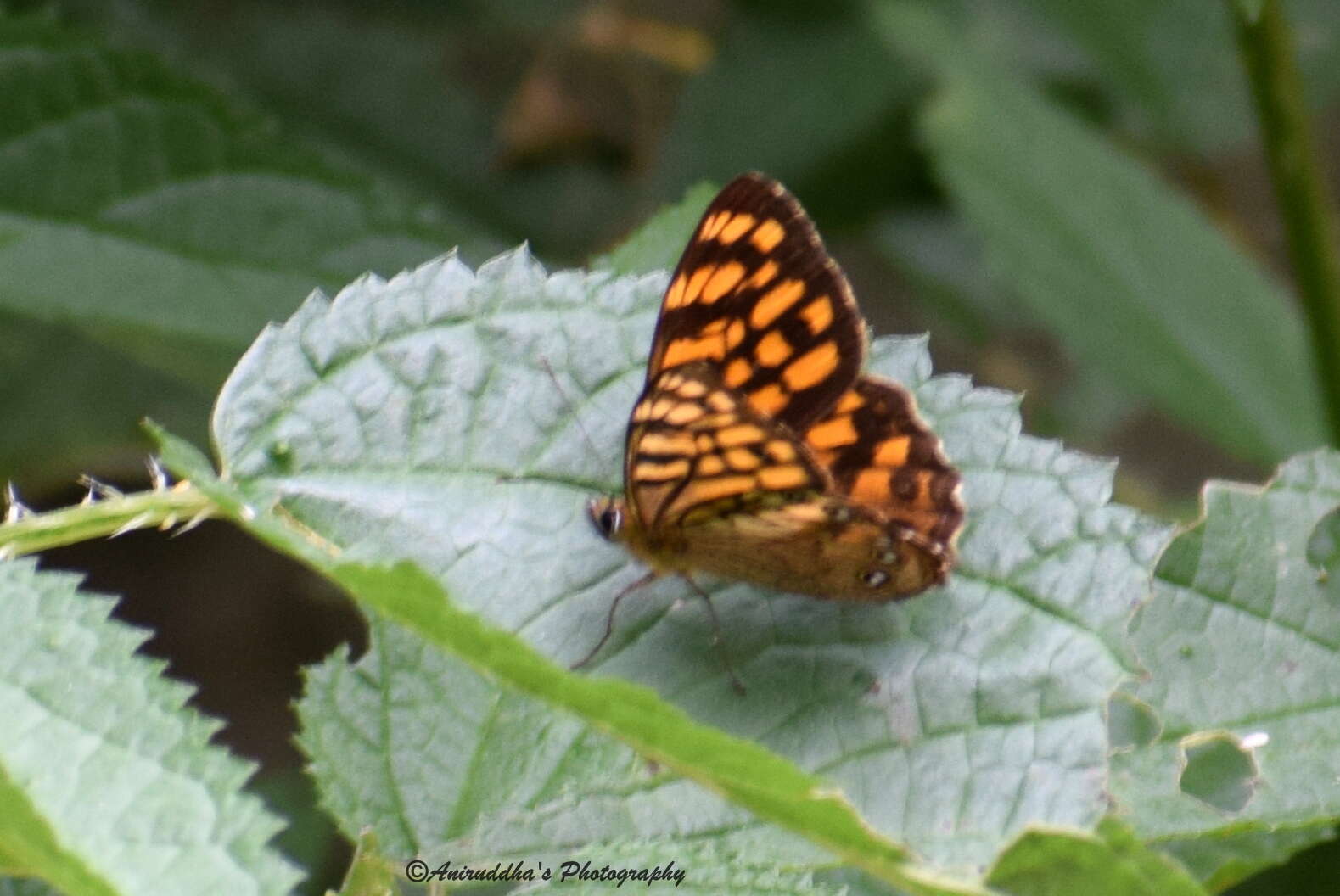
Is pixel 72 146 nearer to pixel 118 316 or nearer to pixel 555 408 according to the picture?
pixel 118 316

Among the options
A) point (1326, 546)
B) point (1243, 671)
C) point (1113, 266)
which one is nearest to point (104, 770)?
point (1243, 671)

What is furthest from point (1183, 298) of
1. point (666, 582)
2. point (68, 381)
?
point (68, 381)

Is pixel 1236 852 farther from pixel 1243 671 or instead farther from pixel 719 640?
pixel 719 640

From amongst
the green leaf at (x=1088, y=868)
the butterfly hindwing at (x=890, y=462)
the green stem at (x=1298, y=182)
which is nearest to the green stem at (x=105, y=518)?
the butterfly hindwing at (x=890, y=462)

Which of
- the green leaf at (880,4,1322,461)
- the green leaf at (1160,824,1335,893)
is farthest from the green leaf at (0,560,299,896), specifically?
the green leaf at (880,4,1322,461)

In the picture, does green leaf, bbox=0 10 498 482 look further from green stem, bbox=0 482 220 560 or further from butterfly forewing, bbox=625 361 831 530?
butterfly forewing, bbox=625 361 831 530

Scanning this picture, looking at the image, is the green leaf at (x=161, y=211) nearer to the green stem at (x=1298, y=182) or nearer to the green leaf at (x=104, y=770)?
the green leaf at (x=104, y=770)
